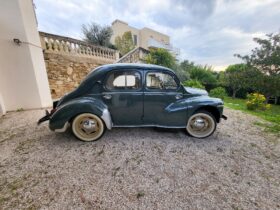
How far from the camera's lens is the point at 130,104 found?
2850mm

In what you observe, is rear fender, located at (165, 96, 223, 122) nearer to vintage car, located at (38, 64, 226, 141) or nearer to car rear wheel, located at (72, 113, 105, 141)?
vintage car, located at (38, 64, 226, 141)

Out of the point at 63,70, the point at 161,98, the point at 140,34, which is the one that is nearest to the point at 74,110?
the point at 161,98

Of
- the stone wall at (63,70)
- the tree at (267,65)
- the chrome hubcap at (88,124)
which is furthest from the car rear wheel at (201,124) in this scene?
the tree at (267,65)

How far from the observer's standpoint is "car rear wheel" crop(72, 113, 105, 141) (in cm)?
275

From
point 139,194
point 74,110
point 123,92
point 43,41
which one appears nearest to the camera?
point 139,194

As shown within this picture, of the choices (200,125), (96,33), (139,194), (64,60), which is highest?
(96,33)

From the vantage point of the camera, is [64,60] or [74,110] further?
[64,60]

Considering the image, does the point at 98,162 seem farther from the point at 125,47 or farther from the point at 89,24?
the point at 125,47

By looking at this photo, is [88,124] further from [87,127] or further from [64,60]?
[64,60]

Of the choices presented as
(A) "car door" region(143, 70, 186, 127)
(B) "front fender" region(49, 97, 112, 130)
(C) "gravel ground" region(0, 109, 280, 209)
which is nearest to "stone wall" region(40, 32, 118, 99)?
(C) "gravel ground" region(0, 109, 280, 209)

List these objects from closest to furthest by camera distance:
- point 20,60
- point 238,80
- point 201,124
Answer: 1. point 201,124
2. point 20,60
3. point 238,80

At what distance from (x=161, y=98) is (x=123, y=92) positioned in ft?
2.64

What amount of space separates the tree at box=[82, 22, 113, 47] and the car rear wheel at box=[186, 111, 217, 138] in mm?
10234

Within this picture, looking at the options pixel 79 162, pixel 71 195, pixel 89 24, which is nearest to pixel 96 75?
pixel 79 162
